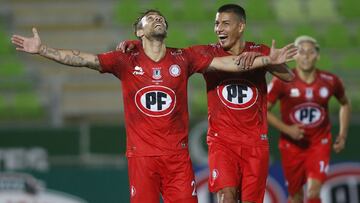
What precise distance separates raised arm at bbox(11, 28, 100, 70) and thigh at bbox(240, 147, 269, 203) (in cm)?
158

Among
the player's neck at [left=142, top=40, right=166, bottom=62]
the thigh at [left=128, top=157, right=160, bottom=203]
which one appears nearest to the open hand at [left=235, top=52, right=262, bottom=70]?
the player's neck at [left=142, top=40, right=166, bottom=62]

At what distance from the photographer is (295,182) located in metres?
9.73

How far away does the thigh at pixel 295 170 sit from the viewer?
31.9 feet

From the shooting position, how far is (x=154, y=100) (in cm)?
719

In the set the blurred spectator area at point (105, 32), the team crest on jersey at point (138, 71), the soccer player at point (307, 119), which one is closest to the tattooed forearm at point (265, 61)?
A: the team crest on jersey at point (138, 71)

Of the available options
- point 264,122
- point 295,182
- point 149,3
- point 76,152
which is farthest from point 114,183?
point 149,3

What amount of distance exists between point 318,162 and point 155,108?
3.07 metres

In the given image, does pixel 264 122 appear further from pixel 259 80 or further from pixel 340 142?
pixel 340 142

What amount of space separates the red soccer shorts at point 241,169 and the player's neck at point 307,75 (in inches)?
86.7

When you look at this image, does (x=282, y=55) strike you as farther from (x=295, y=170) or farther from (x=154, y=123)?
(x=295, y=170)

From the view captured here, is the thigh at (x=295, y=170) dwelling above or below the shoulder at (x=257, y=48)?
below

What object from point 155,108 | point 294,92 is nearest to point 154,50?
point 155,108

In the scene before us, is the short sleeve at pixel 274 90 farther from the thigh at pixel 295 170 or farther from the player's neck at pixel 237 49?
the player's neck at pixel 237 49

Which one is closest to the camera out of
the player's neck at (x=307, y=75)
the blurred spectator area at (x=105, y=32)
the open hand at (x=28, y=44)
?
the open hand at (x=28, y=44)
